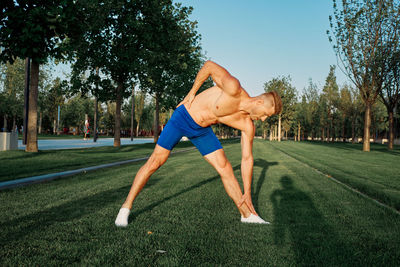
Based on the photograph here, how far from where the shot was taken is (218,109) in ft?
12.3

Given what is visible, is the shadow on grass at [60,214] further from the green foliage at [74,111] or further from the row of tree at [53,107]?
the green foliage at [74,111]

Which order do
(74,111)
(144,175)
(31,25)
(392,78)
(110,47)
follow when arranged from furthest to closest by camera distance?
(74,111) < (392,78) < (110,47) < (31,25) < (144,175)

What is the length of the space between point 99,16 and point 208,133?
15770 mm

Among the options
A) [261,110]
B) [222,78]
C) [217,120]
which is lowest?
[217,120]

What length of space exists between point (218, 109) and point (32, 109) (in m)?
12.2

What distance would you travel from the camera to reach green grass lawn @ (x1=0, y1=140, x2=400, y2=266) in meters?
2.76

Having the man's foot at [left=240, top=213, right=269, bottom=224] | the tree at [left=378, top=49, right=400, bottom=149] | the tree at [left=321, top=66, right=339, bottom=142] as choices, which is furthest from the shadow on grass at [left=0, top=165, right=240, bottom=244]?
the tree at [left=321, top=66, right=339, bottom=142]

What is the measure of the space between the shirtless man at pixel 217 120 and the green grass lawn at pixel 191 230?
1.23 feet

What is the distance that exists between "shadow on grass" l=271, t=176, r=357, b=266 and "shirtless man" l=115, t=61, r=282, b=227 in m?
0.45

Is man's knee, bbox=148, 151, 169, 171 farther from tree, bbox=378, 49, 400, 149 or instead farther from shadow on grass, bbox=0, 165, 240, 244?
tree, bbox=378, 49, 400, 149

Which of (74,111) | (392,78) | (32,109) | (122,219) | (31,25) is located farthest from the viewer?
(74,111)

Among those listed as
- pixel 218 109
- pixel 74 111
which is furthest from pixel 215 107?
pixel 74 111

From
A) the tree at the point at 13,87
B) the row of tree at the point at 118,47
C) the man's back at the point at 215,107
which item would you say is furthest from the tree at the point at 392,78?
the tree at the point at 13,87

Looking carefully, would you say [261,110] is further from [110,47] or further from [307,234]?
[110,47]
